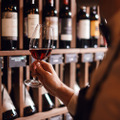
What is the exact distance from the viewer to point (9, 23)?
1073mm

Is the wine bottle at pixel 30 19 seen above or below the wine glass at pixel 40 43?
above

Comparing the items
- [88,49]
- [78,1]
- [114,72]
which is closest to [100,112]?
[114,72]

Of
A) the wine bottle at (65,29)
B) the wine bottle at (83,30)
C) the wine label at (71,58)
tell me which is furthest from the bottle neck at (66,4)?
the wine label at (71,58)

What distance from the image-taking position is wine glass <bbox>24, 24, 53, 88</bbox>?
3.35 feet

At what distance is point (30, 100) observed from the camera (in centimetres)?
128

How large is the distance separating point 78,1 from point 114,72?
66 centimetres

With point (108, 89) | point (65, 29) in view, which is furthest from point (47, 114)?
point (108, 89)

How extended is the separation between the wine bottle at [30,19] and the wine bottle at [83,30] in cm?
32

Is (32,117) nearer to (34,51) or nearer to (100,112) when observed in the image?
(34,51)

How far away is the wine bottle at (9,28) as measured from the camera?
1.07 metres

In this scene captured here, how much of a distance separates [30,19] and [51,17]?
144mm

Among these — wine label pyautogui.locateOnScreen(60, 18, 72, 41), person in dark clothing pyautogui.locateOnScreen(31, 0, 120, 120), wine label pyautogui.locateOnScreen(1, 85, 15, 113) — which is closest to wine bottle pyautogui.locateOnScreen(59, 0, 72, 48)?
wine label pyautogui.locateOnScreen(60, 18, 72, 41)

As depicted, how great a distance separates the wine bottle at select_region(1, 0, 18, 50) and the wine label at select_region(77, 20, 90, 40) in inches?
18.3

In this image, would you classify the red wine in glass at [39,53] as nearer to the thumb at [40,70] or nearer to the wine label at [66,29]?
the thumb at [40,70]
